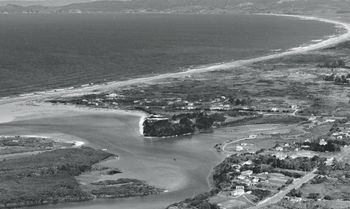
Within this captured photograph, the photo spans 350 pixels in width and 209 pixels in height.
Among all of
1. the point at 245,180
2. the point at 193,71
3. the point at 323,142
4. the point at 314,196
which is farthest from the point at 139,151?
the point at 193,71

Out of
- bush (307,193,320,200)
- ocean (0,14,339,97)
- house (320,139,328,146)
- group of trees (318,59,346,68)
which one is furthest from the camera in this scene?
group of trees (318,59,346,68)

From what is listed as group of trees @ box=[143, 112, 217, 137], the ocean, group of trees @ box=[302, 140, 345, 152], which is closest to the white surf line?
the ocean

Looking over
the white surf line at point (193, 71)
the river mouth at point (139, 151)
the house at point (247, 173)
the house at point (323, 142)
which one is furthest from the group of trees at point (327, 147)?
the white surf line at point (193, 71)

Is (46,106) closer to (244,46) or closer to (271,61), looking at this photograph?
(271,61)

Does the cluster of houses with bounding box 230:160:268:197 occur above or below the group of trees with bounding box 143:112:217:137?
above

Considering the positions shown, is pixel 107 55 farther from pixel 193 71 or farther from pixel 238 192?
pixel 238 192

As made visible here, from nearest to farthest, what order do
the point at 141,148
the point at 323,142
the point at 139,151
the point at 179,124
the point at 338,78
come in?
the point at 323,142, the point at 139,151, the point at 141,148, the point at 179,124, the point at 338,78

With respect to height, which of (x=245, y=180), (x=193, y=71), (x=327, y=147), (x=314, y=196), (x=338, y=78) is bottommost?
(x=193, y=71)

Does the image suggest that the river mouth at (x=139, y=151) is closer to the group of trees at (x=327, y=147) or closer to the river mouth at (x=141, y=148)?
the river mouth at (x=141, y=148)

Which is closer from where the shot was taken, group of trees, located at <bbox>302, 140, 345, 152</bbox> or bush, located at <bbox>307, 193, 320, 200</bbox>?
bush, located at <bbox>307, 193, 320, 200</bbox>

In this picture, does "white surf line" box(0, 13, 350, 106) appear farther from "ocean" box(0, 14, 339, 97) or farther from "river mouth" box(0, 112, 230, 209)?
"river mouth" box(0, 112, 230, 209)

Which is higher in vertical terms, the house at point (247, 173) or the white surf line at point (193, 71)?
the house at point (247, 173)

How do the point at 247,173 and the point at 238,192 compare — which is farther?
the point at 247,173
